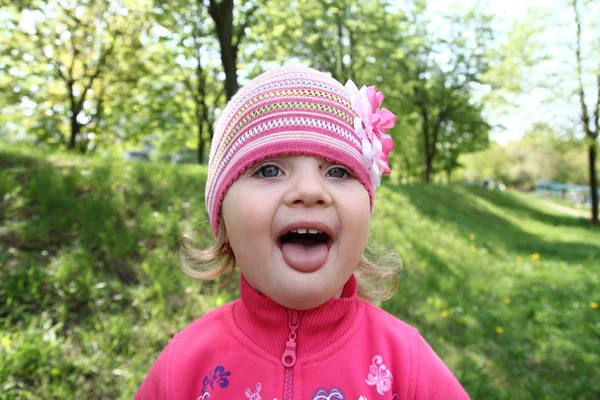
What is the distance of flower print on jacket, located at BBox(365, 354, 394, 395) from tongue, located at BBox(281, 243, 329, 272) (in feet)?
1.61

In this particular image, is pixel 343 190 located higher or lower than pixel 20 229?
higher

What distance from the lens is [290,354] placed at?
1631mm

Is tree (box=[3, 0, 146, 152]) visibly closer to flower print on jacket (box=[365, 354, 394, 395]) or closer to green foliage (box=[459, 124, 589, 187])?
flower print on jacket (box=[365, 354, 394, 395])

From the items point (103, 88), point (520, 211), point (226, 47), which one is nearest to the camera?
point (226, 47)

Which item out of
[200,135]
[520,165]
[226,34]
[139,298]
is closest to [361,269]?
[139,298]

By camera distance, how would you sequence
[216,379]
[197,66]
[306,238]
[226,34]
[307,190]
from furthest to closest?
[197,66] → [226,34] → [216,379] → [306,238] → [307,190]

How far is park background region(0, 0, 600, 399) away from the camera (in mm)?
3324

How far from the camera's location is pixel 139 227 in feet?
14.6

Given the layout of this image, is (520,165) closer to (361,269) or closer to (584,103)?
(584,103)

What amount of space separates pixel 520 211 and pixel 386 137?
20.2 m

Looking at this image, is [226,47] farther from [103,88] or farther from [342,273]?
[103,88]

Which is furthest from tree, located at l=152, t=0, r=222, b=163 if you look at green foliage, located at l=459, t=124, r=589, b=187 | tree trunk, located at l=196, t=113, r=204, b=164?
green foliage, located at l=459, t=124, r=589, b=187

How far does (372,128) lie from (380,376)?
37.3 inches

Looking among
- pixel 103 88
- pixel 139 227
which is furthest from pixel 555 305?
pixel 103 88
